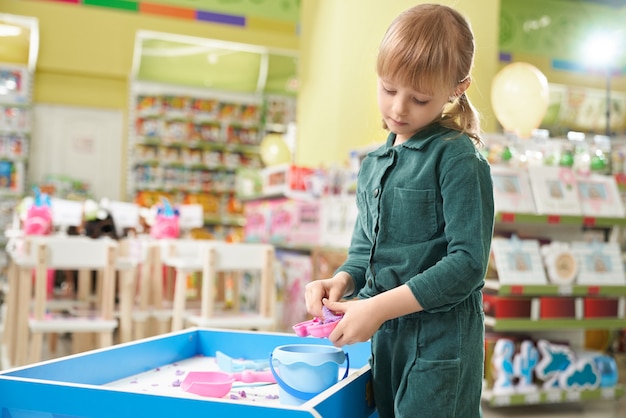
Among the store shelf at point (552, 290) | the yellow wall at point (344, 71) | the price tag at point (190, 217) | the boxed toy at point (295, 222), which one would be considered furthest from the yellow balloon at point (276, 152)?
the store shelf at point (552, 290)

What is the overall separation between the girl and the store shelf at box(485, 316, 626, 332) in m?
2.60

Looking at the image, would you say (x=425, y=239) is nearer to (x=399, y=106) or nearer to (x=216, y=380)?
(x=399, y=106)

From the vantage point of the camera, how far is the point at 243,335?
1449 millimetres

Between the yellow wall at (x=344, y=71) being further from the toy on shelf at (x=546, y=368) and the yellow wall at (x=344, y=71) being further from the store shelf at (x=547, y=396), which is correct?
the store shelf at (x=547, y=396)

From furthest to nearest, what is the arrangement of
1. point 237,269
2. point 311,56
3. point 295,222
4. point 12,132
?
point 12,132
point 311,56
point 295,222
point 237,269

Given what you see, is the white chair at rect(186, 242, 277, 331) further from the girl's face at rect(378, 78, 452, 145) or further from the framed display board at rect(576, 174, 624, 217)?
the girl's face at rect(378, 78, 452, 145)

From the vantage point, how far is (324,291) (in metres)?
1.20

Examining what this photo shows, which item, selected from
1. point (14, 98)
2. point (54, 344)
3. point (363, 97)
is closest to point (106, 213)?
point (54, 344)

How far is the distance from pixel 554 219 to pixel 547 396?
964mm

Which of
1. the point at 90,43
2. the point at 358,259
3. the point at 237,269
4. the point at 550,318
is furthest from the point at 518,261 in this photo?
the point at 90,43

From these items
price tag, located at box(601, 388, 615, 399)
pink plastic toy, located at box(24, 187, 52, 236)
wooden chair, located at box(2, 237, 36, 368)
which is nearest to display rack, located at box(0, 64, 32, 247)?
wooden chair, located at box(2, 237, 36, 368)

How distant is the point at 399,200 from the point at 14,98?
8228mm

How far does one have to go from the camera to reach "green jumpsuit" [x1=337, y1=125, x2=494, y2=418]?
106cm

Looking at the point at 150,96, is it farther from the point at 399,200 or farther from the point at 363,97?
the point at 399,200
